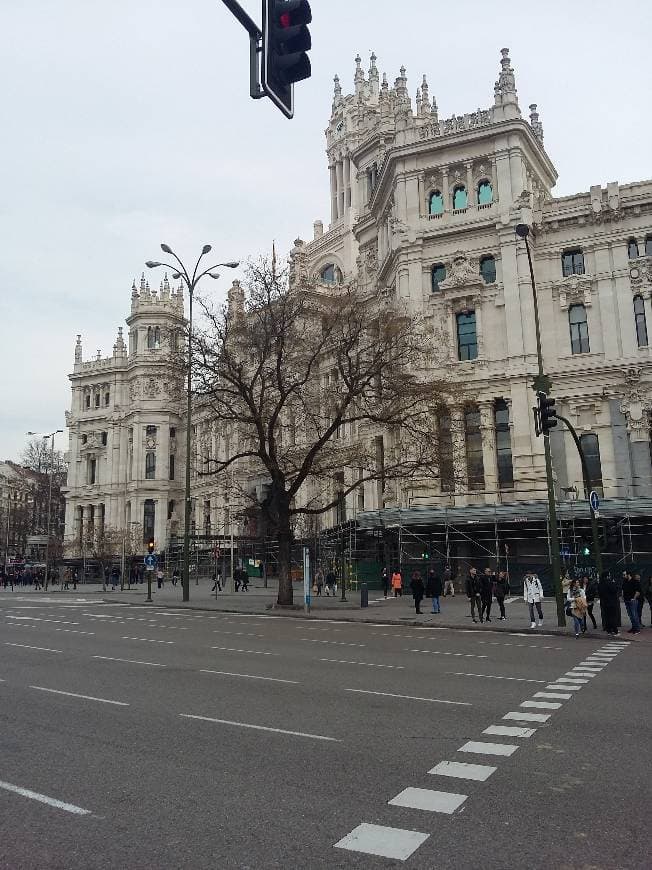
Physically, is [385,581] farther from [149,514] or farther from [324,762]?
[149,514]

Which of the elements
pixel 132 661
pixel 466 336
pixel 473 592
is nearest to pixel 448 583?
pixel 473 592

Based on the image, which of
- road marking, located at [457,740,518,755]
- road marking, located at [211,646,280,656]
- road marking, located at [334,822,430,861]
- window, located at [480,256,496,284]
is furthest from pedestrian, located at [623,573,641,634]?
window, located at [480,256,496,284]

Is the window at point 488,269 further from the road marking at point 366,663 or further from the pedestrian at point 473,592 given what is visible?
the road marking at point 366,663

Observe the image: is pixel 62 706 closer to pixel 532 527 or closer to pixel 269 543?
pixel 532 527

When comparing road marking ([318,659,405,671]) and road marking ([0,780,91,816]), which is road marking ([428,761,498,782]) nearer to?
road marking ([0,780,91,816])

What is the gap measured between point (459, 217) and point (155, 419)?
186 ft

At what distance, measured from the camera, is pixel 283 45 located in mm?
6383

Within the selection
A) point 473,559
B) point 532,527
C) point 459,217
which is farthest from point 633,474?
point 459,217

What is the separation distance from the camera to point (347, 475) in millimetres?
52688

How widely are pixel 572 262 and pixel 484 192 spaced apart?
261 inches

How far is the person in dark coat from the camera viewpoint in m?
19.2

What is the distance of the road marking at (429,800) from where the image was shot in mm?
5898

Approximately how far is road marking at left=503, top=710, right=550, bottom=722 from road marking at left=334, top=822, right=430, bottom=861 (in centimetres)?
424

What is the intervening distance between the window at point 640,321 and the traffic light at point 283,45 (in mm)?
37166
